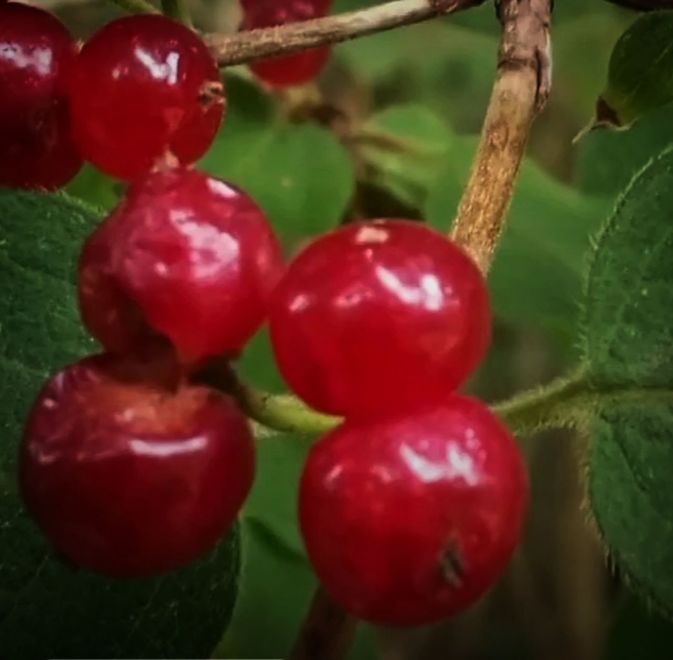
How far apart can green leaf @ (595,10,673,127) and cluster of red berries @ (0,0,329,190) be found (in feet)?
0.66

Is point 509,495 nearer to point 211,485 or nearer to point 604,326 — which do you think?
point 211,485

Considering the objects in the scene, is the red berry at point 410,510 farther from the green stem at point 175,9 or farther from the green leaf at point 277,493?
the green leaf at point 277,493

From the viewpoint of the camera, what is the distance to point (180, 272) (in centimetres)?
42

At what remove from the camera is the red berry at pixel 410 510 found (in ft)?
1.32

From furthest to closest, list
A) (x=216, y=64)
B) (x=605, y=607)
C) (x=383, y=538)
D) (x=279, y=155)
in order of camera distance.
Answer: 1. (x=605, y=607)
2. (x=279, y=155)
3. (x=216, y=64)
4. (x=383, y=538)

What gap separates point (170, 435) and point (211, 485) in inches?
0.7

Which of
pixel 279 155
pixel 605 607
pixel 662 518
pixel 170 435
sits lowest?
pixel 605 607

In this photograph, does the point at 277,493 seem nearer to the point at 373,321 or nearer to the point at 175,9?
the point at 175,9

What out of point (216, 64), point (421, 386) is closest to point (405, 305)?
point (421, 386)

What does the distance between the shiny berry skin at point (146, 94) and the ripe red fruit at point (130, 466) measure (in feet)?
0.46

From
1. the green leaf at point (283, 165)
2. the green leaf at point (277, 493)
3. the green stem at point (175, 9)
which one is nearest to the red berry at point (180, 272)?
the green stem at point (175, 9)

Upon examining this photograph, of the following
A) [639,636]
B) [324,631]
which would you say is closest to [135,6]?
[324,631]

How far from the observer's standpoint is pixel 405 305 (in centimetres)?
42

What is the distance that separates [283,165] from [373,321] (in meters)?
0.66
